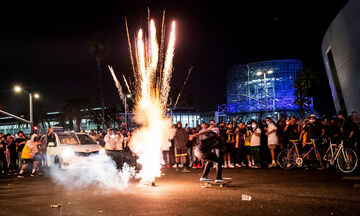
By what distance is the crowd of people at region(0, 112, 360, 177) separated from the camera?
13.3 meters

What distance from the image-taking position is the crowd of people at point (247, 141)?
13.3 meters

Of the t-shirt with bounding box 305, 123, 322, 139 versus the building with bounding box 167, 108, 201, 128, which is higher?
the building with bounding box 167, 108, 201, 128

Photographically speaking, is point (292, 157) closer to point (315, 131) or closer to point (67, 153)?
point (315, 131)

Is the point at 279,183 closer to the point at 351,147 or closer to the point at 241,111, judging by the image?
the point at 351,147

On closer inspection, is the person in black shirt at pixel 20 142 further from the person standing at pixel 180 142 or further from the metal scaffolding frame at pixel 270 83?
the metal scaffolding frame at pixel 270 83

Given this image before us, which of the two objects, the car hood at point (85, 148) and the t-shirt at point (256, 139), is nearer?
the car hood at point (85, 148)

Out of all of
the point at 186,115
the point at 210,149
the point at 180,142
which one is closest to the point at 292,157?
the point at 210,149

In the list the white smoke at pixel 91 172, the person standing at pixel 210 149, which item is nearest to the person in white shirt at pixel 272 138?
the person standing at pixel 210 149

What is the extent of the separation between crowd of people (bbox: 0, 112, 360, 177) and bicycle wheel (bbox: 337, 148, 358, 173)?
37 centimetres

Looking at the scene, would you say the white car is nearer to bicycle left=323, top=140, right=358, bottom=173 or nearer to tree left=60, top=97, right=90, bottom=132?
bicycle left=323, top=140, right=358, bottom=173

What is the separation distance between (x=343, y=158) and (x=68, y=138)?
11045 millimetres

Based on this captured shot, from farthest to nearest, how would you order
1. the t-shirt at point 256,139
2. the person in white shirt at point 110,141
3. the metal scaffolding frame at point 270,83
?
the metal scaffolding frame at point 270,83, the person in white shirt at point 110,141, the t-shirt at point 256,139

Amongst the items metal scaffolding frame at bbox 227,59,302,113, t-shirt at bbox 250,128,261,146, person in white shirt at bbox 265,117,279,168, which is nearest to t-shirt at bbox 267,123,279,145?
person in white shirt at bbox 265,117,279,168

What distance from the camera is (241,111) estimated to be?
101 m
